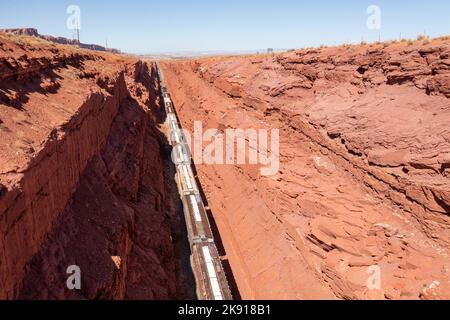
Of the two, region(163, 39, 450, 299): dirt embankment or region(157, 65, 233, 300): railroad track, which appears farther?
region(157, 65, 233, 300): railroad track

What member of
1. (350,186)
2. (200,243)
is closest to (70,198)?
(200,243)

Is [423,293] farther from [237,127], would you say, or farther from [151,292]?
[237,127]

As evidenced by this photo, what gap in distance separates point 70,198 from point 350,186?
12452 mm

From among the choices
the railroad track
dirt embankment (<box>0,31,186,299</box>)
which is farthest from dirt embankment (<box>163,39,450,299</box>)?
dirt embankment (<box>0,31,186,299</box>)

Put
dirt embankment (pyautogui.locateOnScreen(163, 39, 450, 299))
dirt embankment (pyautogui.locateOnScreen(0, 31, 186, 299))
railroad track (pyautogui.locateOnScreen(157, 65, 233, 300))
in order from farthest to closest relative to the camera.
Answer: railroad track (pyautogui.locateOnScreen(157, 65, 233, 300))
dirt embankment (pyautogui.locateOnScreen(163, 39, 450, 299))
dirt embankment (pyautogui.locateOnScreen(0, 31, 186, 299))

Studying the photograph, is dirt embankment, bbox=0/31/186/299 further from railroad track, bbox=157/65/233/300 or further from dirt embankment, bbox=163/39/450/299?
dirt embankment, bbox=163/39/450/299

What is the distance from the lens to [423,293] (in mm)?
11781

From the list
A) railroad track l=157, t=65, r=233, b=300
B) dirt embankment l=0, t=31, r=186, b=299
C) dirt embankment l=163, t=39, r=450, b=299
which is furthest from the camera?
railroad track l=157, t=65, r=233, b=300

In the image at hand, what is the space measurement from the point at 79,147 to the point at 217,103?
20.9 m

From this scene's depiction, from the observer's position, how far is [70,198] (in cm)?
1237

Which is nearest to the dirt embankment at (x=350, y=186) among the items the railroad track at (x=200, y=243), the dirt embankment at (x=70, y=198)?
the railroad track at (x=200, y=243)

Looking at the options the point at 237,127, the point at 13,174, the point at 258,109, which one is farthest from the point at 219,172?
the point at 13,174

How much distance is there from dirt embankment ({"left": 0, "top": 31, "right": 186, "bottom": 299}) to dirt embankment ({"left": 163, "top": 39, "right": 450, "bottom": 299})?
4.90 metres

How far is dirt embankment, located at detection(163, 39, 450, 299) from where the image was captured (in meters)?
13.4
